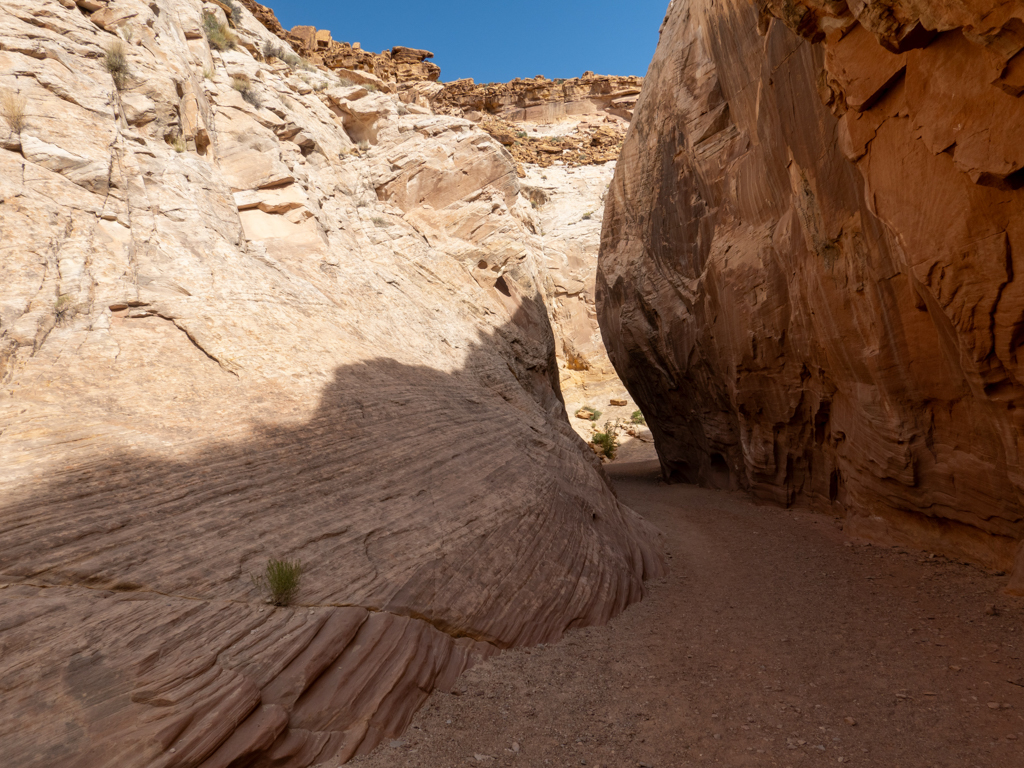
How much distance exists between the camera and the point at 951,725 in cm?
411

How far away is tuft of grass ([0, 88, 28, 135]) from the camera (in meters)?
8.16

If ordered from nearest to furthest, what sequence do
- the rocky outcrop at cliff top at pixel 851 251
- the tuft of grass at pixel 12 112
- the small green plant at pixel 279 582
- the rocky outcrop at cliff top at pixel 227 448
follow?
1. the rocky outcrop at cliff top at pixel 227 448
2. the small green plant at pixel 279 582
3. the rocky outcrop at cliff top at pixel 851 251
4. the tuft of grass at pixel 12 112

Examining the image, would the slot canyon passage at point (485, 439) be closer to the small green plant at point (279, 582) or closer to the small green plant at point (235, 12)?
the small green plant at point (279, 582)

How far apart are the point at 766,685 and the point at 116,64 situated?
45.9ft

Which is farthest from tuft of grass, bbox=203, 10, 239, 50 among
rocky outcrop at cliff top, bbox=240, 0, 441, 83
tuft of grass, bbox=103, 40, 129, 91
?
tuft of grass, bbox=103, 40, 129, 91

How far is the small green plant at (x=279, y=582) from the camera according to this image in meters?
4.17

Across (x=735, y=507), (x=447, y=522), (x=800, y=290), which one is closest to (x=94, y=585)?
(x=447, y=522)

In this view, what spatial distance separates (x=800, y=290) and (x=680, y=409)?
876cm

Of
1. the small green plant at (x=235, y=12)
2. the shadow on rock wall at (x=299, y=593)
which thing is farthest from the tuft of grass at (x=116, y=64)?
the small green plant at (x=235, y=12)

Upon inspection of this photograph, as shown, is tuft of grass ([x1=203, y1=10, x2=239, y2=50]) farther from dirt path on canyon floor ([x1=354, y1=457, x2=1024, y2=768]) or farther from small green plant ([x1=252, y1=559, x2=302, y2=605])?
dirt path on canyon floor ([x1=354, y1=457, x2=1024, y2=768])

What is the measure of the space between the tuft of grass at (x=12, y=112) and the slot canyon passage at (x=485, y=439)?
4cm

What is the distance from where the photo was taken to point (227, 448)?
5.86 m

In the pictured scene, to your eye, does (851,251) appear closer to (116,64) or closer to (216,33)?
(116,64)

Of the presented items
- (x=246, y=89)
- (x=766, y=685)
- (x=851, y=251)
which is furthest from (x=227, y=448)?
(x=246, y=89)
